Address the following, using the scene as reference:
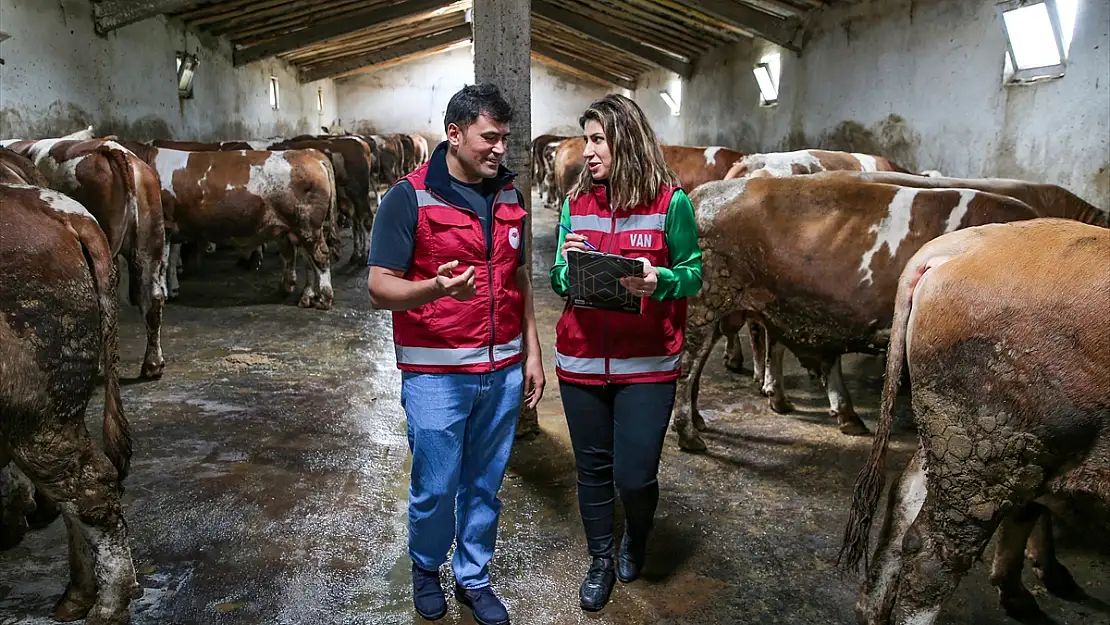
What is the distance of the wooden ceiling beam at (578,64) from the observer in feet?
80.5

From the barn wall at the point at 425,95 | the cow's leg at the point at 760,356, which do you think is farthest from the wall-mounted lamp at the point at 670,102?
the cow's leg at the point at 760,356

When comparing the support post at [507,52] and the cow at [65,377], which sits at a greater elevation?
the support post at [507,52]

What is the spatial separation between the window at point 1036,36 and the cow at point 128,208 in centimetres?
783

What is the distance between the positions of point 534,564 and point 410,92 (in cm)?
2899

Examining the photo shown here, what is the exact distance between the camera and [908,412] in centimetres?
521

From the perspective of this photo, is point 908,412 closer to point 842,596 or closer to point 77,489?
point 842,596

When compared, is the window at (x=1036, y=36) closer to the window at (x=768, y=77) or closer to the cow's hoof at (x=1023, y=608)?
the cow's hoof at (x=1023, y=608)

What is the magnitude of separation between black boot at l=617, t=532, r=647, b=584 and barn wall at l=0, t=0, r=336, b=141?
8.33 metres

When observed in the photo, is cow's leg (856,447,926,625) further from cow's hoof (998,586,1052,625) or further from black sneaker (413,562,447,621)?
black sneaker (413,562,447,621)

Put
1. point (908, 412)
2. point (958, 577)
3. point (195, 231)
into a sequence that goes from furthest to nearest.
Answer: point (195, 231) → point (908, 412) → point (958, 577)

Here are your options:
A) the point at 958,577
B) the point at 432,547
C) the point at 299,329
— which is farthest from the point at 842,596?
the point at 299,329

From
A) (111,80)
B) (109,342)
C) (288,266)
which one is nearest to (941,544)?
(109,342)

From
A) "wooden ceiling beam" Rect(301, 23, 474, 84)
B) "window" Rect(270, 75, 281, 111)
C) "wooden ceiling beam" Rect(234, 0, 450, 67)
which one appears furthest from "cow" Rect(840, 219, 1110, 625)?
"wooden ceiling beam" Rect(301, 23, 474, 84)

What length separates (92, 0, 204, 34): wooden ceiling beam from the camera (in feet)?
Result: 34.1
